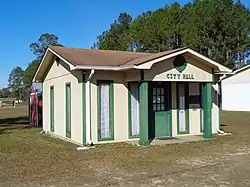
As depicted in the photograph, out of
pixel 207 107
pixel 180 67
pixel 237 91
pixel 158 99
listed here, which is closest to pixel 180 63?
pixel 180 67

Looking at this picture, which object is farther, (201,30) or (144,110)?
(201,30)

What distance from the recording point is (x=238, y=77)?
3269 centimetres

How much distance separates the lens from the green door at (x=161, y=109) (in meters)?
13.1

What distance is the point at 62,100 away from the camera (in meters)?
13.9

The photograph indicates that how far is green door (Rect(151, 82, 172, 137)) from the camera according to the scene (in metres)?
13.1

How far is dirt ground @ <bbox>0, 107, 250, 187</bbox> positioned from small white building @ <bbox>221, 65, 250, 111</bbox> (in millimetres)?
21134

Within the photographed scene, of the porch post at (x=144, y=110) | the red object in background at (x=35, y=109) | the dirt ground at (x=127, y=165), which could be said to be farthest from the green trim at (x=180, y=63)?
the red object in background at (x=35, y=109)

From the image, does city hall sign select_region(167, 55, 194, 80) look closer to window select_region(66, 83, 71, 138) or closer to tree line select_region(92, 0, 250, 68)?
window select_region(66, 83, 71, 138)

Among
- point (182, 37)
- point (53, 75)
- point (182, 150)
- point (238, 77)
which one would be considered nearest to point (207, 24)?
point (182, 37)

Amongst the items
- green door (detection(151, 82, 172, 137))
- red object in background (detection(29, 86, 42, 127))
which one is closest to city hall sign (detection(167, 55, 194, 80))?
green door (detection(151, 82, 172, 137))

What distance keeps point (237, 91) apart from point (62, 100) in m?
23.4

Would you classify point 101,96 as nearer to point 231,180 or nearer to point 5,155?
point 5,155

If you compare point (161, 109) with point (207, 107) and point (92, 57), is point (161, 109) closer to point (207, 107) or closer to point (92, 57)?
point (207, 107)

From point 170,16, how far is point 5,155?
3448 cm
